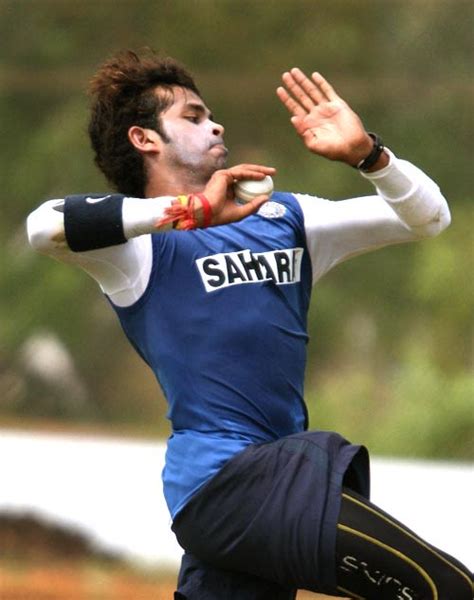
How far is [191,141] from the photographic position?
3.59 meters

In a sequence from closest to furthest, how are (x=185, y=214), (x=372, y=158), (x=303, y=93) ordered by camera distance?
(x=185, y=214), (x=372, y=158), (x=303, y=93)

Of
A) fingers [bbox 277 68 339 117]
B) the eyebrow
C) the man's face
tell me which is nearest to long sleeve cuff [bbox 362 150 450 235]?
fingers [bbox 277 68 339 117]

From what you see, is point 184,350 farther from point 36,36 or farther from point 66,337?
point 36,36

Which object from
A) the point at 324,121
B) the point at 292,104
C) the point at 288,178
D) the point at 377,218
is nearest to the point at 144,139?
the point at 292,104

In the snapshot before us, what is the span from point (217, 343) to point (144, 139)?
668 mm

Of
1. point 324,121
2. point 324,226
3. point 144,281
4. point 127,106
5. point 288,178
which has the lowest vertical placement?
point 144,281

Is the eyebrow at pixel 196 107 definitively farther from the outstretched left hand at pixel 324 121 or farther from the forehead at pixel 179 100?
the outstretched left hand at pixel 324 121

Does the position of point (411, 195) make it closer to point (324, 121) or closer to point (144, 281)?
point (324, 121)

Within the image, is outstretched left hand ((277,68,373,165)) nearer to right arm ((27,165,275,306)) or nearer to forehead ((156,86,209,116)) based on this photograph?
right arm ((27,165,275,306))

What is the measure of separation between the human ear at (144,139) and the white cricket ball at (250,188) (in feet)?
1.59

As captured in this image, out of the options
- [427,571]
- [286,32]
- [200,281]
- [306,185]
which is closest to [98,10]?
[286,32]

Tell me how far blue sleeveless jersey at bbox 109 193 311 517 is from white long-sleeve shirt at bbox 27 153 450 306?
0.23 feet

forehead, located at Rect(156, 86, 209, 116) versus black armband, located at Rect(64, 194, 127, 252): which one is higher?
forehead, located at Rect(156, 86, 209, 116)

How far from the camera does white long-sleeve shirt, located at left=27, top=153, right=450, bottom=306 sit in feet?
10.3
